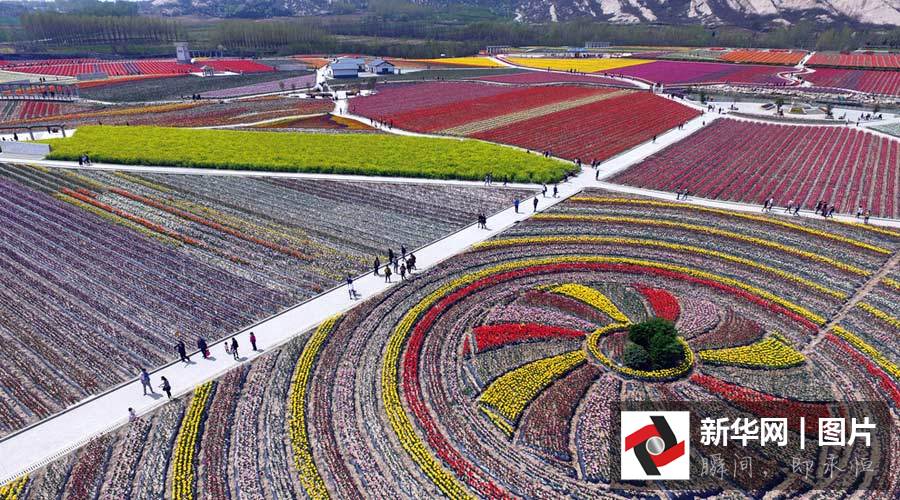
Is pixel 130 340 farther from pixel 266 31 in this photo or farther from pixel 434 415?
pixel 266 31

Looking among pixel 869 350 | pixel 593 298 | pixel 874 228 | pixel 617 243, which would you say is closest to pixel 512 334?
pixel 593 298

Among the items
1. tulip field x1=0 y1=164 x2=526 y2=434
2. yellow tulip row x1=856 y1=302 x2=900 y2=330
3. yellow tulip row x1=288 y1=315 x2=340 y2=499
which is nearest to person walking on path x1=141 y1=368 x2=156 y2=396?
tulip field x1=0 y1=164 x2=526 y2=434

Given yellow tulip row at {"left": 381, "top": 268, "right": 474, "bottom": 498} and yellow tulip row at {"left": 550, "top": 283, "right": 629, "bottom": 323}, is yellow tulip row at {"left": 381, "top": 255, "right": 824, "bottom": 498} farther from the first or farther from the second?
yellow tulip row at {"left": 550, "top": 283, "right": 629, "bottom": 323}

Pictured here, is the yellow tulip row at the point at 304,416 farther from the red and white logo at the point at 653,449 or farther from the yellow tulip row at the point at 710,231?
the yellow tulip row at the point at 710,231

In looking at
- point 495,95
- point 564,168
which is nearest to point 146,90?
point 495,95

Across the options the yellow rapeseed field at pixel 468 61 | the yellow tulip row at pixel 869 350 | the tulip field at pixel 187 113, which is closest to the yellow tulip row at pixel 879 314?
the yellow tulip row at pixel 869 350
